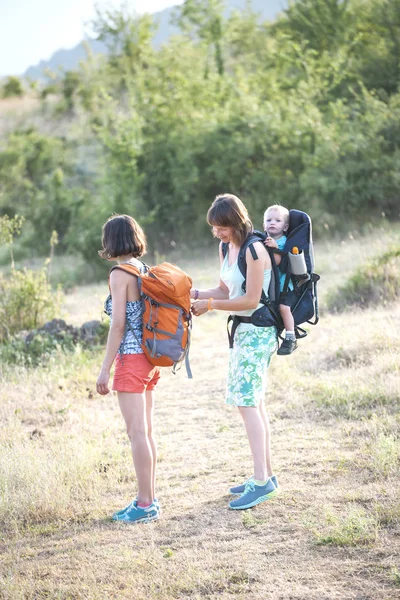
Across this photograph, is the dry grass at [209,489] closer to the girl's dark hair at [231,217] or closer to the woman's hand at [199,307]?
the woman's hand at [199,307]

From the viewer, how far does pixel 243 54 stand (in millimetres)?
28656

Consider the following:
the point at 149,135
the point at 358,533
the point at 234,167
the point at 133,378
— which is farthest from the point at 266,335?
the point at 149,135

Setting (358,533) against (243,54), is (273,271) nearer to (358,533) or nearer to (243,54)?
(358,533)

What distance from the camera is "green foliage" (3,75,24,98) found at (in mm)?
40562

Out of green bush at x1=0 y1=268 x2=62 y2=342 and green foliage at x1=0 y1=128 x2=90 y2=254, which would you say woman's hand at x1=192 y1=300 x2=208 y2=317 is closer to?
green bush at x1=0 y1=268 x2=62 y2=342

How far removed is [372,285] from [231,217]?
624cm

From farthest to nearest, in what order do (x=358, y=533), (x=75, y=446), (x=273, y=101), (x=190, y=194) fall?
1. (x=190, y=194)
2. (x=273, y=101)
3. (x=75, y=446)
4. (x=358, y=533)

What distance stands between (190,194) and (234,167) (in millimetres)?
1765

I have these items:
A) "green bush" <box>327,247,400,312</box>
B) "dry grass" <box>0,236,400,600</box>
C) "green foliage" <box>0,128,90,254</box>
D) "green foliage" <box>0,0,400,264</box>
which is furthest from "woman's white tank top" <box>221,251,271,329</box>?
"green foliage" <box>0,128,90,254</box>

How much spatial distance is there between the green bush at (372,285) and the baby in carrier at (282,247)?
18.1 ft

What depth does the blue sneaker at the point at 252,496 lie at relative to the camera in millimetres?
4281

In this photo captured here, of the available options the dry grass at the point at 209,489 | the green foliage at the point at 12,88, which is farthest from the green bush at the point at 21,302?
the green foliage at the point at 12,88

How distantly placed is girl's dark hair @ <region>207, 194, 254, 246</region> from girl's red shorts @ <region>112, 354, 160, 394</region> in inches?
34.0

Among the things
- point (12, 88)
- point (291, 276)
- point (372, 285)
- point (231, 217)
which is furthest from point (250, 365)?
point (12, 88)
